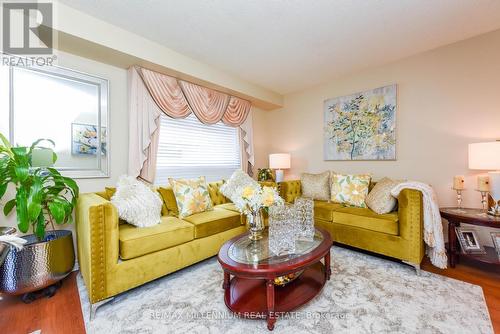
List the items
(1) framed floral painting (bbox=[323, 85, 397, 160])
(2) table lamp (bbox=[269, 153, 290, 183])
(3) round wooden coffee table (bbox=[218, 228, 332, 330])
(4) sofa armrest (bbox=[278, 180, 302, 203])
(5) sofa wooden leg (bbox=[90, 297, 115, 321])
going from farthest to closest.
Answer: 1. (2) table lamp (bbox=[269, 153, 290, 183])
2. (4) sofa armrest (bbox=[278, 180, 302, 203])
3. (1) framed floral painting (bbox=[323, 85, 397, 160])
4. (5) sofa wooden leg (bbox=[90, 297, 115, 321])
5. (3) round wooden coffee table (bbox=[218, 228, 332, 330])

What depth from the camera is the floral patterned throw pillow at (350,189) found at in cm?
277

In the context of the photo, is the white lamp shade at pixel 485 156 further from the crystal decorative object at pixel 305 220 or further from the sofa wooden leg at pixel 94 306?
the sofa wooden leg at pixel 94 306

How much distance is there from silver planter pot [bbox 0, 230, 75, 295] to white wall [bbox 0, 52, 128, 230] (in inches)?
25.6

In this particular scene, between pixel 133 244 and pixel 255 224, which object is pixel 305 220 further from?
pixel 133 244

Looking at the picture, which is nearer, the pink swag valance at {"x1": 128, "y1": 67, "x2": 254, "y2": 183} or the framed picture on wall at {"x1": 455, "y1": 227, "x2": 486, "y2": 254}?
the framed picture on wall at {"x1": 455, "y1": 227, "x2": 486, "y2": 254}

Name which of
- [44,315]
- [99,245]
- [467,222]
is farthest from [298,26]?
[44,315]

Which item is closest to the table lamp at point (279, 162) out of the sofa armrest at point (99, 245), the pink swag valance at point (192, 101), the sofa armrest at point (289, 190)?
the sofa armrest at point (289, 190)

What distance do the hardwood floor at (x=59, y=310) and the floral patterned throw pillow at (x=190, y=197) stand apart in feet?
3.72

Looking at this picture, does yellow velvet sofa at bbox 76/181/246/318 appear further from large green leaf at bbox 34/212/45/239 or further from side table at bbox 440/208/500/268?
side table at bbox 440/208/500/268

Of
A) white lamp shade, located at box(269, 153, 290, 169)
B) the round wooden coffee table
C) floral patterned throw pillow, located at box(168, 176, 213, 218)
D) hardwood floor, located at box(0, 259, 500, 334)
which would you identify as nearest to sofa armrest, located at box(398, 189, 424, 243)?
hardwood floor, located at box(0, 259, 500, 334)

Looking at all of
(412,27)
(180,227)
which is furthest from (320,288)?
(412,27)

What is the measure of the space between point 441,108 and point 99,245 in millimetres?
3919

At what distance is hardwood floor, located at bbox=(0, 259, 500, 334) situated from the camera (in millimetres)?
1452

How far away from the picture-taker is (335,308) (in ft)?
5.19
